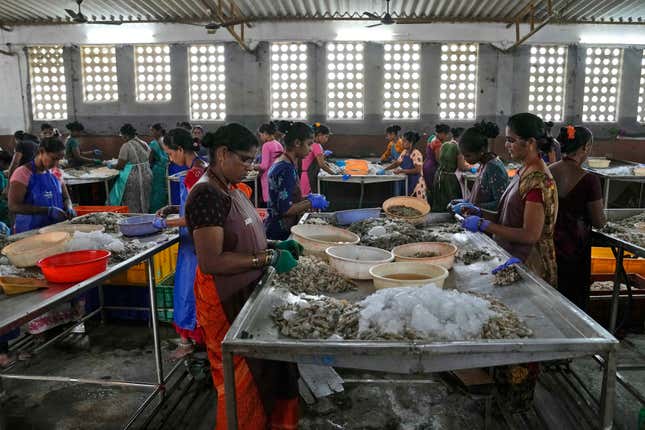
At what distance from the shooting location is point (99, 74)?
38.6 feet

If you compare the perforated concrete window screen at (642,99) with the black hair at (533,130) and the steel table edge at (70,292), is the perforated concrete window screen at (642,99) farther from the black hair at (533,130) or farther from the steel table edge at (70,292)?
the steel table edge at (70,292)

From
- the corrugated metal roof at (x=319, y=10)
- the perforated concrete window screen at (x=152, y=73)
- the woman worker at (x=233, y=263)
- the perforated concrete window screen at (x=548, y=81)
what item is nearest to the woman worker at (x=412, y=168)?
the corrugated metal roof at (x=319, y=10)

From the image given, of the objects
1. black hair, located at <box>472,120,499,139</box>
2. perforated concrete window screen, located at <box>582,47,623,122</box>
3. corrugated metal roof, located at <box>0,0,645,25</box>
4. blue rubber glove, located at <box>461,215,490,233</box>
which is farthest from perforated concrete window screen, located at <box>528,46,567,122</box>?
blue rubber glove, located at <box>461,215,490,233</box>

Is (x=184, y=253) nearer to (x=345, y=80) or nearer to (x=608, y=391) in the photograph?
(x=608, y=391)

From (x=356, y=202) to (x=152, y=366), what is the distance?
667 centimetres

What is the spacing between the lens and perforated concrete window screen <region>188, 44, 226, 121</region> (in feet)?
37.7

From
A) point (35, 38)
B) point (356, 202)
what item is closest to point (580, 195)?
point (356, 202)

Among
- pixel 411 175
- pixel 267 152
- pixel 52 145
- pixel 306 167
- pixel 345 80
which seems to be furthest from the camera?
pixel 345 80

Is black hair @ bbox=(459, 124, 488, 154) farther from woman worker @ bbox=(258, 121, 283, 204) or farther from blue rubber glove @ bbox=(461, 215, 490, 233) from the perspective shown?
woman worker @ bbox=(258, 121, 283, 204)

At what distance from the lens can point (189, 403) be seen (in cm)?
342

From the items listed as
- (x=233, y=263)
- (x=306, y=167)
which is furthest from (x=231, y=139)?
(x=306, y=167)

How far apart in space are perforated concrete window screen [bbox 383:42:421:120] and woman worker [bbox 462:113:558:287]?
8.78m

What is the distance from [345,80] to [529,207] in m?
9.19

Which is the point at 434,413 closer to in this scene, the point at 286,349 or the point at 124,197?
the point at 286,349
